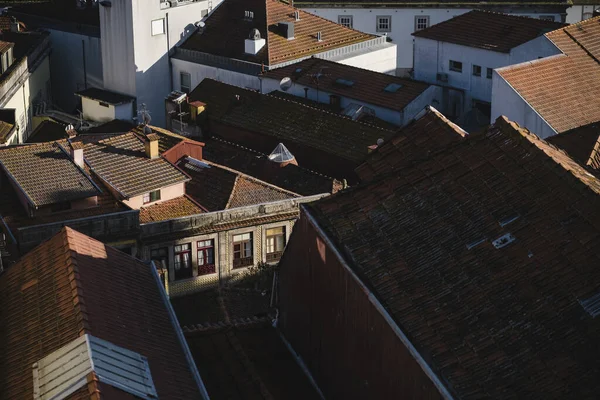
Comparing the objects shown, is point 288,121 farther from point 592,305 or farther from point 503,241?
point 592,305

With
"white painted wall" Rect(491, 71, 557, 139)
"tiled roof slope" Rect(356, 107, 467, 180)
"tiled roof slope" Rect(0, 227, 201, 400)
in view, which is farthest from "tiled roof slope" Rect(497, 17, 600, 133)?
"tiled roof slope" Rect(0, 227, 201, 400)

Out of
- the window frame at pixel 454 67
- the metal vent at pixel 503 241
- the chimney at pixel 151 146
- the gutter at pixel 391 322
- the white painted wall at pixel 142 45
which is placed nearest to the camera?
the gutter at pixel 391 322

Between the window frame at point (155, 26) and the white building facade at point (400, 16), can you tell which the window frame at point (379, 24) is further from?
the window frame at point (155, 26)

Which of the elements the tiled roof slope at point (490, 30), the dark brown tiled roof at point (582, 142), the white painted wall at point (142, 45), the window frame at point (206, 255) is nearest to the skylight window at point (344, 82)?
the tiled roof slope at point (490, 30)

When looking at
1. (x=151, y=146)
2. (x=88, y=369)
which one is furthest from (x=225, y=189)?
(x=88, y=369)

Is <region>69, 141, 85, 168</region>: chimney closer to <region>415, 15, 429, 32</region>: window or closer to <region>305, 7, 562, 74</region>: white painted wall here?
<region>305, 7, 562, 74</region>: white painted wall
